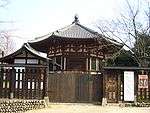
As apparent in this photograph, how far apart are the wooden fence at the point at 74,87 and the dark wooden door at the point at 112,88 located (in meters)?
0.84

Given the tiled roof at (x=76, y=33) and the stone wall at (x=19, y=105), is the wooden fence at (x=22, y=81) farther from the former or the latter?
the tiled roof at (x=76, y=33)

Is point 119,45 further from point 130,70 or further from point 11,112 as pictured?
point 11,112

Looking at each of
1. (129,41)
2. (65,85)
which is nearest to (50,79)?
(65,85)

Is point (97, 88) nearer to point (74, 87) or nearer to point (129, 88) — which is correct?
point (74, 87)

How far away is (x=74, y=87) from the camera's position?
21312 millimetres

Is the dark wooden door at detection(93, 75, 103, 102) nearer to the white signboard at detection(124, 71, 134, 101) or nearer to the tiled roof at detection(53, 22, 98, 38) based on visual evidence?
the white signboard at detection(124, 71, 134, 101)

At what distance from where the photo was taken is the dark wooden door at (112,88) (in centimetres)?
2019

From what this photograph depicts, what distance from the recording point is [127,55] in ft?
109

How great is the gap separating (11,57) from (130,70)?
854 cm

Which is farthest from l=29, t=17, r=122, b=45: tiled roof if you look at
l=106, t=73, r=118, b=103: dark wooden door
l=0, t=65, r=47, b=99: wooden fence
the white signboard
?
the white signboard

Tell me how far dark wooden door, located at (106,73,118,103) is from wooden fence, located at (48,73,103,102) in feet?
2.77

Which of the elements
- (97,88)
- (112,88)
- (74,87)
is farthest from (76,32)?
(112,88)

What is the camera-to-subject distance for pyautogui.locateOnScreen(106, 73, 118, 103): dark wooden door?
2019 cm

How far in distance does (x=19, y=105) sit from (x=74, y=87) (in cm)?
478
